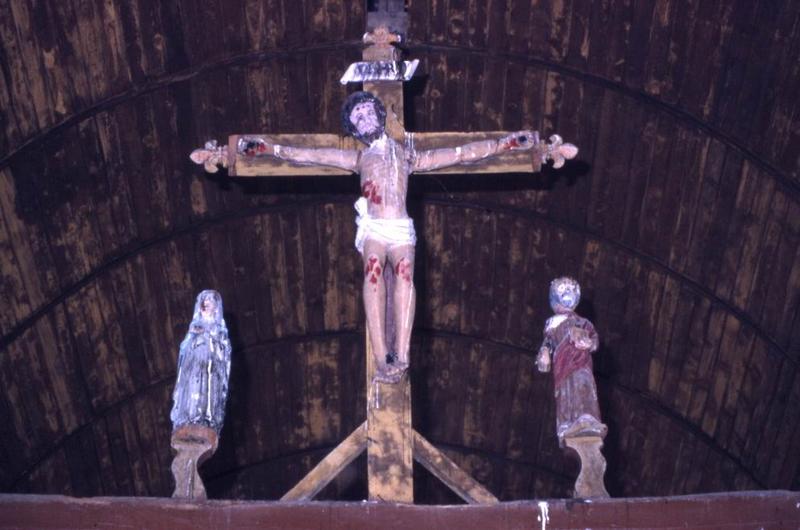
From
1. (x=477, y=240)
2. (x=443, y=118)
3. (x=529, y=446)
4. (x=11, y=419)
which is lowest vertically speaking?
(x=529, y=446)

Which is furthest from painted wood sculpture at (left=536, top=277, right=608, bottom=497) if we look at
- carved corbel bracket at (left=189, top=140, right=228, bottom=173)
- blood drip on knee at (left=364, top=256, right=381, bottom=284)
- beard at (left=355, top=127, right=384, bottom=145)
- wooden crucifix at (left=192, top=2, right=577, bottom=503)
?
carved corbel bracket at (left=189, top=140, right=228, bottom=173)

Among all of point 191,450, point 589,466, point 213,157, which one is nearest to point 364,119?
point 213,157

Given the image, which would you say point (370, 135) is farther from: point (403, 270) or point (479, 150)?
point (403, 270)

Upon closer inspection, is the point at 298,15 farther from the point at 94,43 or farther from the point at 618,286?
the point at 618,286

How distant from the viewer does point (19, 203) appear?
1888cm

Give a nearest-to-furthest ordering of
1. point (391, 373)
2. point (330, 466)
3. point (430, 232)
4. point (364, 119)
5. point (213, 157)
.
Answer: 1. point (391, 373)
2. point (330, 466)
3. point (364, 119)
4. point (213, 157)
5. point (430, 232)

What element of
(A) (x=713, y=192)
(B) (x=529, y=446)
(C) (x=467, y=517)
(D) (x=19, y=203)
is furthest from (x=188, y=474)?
(B) (x=529, y=446)

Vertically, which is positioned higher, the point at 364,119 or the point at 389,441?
the point at 364,119

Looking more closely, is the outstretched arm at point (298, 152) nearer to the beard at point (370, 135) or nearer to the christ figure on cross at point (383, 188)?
the christ figure on cross at point (383, 188)

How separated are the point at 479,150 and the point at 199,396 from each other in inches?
134

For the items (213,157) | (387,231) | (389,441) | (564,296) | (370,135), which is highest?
(370,135)

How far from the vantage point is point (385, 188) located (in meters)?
14.0

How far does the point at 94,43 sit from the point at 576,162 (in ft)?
17.8

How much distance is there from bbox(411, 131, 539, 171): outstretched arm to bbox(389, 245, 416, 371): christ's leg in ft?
3.91
